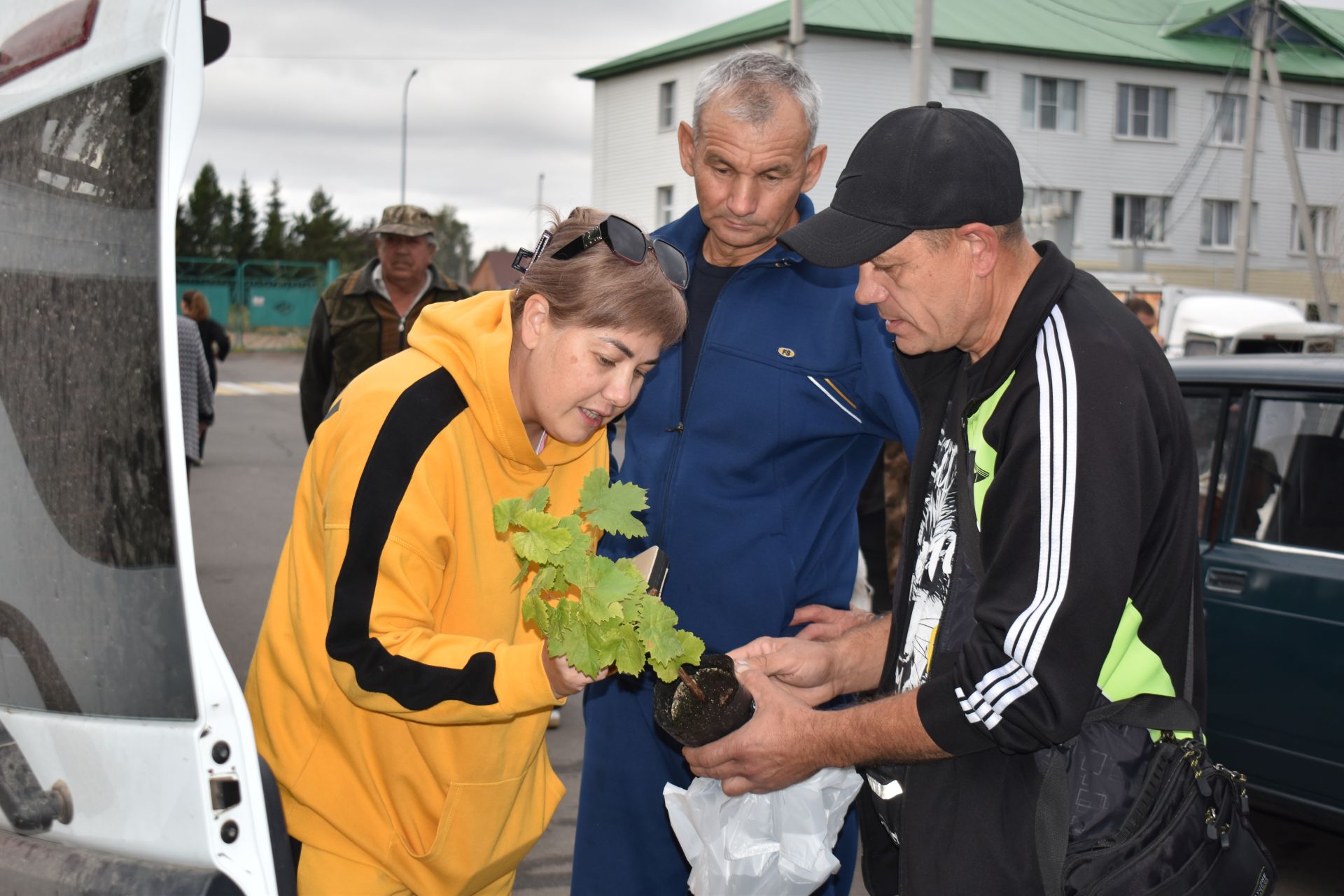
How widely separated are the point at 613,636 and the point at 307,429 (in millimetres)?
5215

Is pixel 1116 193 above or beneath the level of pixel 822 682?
above

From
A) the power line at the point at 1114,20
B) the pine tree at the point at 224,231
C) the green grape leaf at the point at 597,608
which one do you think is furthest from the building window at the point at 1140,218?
the green grape leaf at the point at 597,608

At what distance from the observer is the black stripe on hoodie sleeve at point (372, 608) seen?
193cm

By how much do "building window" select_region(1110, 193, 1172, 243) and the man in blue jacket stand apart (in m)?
37.4

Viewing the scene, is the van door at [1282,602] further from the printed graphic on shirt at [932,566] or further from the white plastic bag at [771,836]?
the printed graphic on shirt at [932,566]

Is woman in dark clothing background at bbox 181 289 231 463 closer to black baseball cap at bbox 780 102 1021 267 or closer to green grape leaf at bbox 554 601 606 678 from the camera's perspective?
green grape leaf at bbox 554 601 606 678

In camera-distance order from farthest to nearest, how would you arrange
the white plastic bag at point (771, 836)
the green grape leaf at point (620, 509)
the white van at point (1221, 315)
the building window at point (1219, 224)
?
1. the building window at point (1219, 224)
2. the white van at point (1221, 315)
3. the white plastic bag at point (771, 836)
4. the green grape leaf at point (620, 509)

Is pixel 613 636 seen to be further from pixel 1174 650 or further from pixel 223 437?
pixel 223 437

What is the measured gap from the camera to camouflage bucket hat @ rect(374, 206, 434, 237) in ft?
21.9

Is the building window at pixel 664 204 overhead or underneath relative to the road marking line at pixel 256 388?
overhead

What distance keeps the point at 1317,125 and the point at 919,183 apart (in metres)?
44.4

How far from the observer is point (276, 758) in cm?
214

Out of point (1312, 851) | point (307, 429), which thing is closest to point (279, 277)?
point (307, 429)

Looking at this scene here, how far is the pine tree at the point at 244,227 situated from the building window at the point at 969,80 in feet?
82.7
